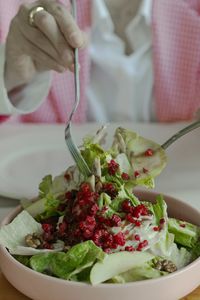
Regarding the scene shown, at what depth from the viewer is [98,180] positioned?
0.72 meters

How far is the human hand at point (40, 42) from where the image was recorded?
0.89 m

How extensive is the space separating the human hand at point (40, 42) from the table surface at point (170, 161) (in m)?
0.09

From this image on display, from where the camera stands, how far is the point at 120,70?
1.24 meters

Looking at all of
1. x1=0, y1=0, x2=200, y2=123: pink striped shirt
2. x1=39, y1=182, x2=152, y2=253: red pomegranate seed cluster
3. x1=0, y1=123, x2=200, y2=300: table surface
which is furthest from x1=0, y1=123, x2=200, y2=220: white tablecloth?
x1=39, y1=182, x2=152, y2=253: red pomegranate seed cluster

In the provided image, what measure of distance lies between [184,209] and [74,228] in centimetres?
16

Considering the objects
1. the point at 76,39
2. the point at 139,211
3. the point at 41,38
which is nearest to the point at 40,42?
the point at 41,38

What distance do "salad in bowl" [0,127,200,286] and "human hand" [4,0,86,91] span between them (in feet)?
0.61

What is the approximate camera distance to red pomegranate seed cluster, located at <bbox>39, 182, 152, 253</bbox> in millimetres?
663

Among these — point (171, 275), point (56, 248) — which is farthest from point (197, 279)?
point (56, 248)

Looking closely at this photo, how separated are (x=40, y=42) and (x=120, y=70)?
31 cm

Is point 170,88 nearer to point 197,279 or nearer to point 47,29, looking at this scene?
point 47,29

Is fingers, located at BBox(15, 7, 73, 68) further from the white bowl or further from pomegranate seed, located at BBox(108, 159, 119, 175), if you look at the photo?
the white bowl

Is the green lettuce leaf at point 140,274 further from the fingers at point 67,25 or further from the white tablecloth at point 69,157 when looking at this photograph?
the fingers at point 67,25

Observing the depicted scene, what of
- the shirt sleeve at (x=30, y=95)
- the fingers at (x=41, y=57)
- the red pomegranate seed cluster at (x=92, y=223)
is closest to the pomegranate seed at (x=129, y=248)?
the red pomegranate seed cluster at (x=92, y=223)
